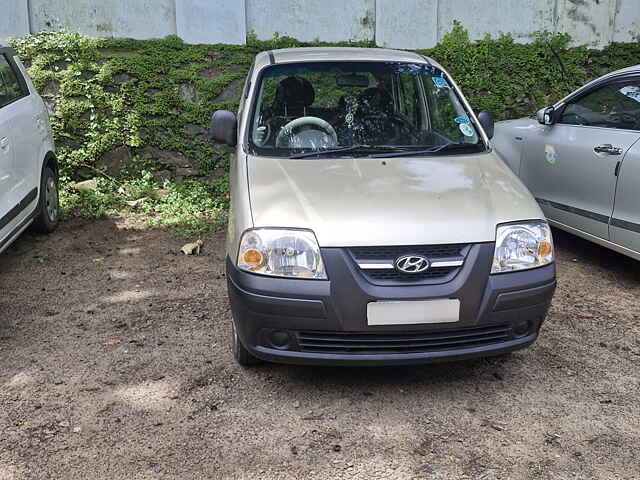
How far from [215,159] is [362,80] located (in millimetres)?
3813

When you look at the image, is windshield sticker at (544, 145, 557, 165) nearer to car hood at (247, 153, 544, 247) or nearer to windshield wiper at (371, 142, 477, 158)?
windshield wiper at (371, 142, 477, 158)

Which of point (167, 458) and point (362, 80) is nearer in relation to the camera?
point (167, 458)

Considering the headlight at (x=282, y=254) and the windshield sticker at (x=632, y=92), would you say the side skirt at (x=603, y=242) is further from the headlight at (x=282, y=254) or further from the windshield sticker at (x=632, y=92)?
the headlight at (x=282, y=254)

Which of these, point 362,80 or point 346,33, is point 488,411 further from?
point 346,33

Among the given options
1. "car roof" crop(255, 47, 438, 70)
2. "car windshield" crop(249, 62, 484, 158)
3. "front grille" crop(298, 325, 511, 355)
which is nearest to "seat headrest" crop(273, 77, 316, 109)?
"car windshield" crop(249, 62, 484, 158)

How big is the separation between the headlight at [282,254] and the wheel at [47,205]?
3570mm

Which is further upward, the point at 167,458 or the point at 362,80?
the point at 362,80

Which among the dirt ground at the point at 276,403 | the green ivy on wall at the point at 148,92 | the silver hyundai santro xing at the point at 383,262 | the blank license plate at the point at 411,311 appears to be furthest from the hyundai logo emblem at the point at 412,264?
the green ivy on wall at the point at 148,92

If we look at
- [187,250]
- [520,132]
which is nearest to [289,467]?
[187,250]

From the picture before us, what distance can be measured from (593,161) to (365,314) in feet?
10.1

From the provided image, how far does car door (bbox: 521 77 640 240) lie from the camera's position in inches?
207

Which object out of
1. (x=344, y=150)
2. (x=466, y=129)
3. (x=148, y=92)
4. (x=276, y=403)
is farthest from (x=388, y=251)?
(x=148, y=92)

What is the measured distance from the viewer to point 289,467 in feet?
9.95

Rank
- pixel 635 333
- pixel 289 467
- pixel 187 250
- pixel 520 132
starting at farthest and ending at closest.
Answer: pixel 520 132, pixel 187 250, pixel 635 333, pixel 289 467
